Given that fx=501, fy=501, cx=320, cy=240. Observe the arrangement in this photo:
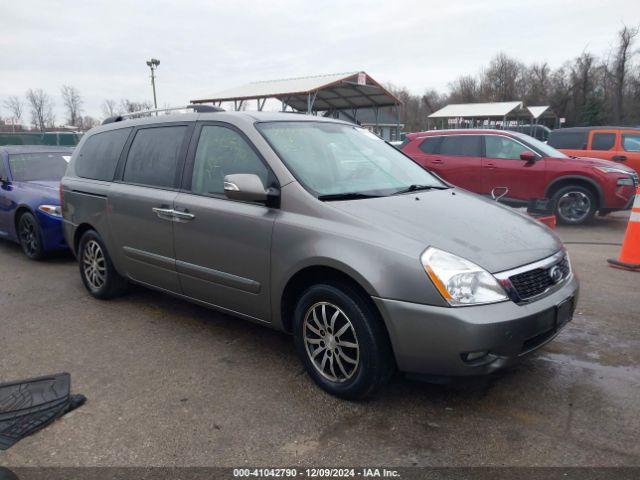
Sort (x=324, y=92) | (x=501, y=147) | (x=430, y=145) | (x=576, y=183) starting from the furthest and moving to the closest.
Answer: (x=324, y=92)
(x=430, y=145)
(x=501, y=147)
(x=576, y=183)

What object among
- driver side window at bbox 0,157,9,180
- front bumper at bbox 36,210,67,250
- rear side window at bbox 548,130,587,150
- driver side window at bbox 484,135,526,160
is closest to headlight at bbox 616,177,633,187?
driver side window at bbox 484,135,526,160

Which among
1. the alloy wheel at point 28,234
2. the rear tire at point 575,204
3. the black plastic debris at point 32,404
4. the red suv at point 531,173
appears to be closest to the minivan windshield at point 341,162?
the black plastic debris at point 32,404

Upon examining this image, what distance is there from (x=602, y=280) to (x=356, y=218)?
12.4 feet

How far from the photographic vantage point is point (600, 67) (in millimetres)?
52125

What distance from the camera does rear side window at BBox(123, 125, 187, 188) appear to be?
4020 millimetres

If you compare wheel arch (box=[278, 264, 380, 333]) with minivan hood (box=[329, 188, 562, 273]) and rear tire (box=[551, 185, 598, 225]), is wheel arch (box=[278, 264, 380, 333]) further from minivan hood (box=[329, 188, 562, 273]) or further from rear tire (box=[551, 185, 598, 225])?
rear tire (box=[551, 185, 598, 225])

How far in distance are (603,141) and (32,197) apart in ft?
36.8

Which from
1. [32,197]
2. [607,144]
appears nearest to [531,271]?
[32,197]

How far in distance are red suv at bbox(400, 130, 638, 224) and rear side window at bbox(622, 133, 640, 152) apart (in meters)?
2.45

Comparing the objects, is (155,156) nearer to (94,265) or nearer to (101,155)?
(101,155)

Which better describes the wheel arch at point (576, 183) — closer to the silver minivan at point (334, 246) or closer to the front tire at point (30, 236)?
the silver minivan at point (334, 246)

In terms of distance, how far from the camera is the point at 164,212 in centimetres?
394

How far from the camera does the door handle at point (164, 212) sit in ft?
12.7

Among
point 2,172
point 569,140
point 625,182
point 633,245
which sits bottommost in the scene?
point 633,245
